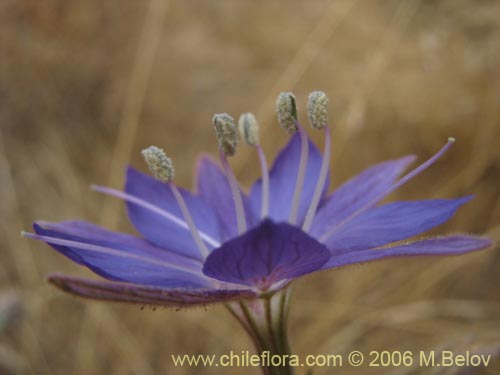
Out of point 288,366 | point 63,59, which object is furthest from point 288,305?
point 63,59

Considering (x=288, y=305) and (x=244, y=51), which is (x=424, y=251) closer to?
(x=288, y=305)

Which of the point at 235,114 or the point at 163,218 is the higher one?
the point at 235,114

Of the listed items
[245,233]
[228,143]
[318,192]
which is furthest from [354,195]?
[245,233]

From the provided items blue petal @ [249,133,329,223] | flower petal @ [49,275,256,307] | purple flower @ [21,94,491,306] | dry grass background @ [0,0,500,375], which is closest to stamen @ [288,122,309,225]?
purple flower @ [21,94,491,306]

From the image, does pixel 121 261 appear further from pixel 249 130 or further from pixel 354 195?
pixel 354 195

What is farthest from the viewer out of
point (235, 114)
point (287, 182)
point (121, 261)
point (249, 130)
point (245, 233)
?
point (235, 114)

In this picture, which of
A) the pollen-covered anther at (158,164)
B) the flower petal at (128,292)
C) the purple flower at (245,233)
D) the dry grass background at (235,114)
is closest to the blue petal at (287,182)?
the purple flower at (245,233)
